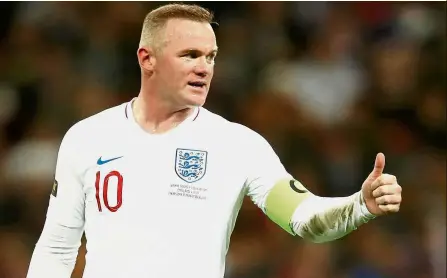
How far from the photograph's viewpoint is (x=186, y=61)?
3959 millimetres

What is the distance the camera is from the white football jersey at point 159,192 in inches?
151

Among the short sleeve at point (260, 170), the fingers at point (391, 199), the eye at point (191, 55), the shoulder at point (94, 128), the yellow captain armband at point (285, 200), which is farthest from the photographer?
the shoulder at point (94, 128)

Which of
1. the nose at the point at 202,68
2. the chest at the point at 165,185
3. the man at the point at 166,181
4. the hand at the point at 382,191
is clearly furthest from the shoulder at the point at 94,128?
the hand at the point at 382,191

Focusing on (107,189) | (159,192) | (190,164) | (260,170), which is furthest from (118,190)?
(260,170)

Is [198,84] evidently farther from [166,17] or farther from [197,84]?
[166,17]

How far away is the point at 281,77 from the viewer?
782 centimetres

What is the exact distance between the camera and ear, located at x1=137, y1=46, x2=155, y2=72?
413cm

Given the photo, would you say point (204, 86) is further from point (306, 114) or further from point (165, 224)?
point (306, 114)

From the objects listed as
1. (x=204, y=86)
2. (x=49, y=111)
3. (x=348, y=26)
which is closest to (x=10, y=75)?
(x=49, y=111)

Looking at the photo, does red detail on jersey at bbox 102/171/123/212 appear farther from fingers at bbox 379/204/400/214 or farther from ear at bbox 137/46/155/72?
fingers at bbox 379/204/400/214

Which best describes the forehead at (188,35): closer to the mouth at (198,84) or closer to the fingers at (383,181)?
the mouth at (198,84)

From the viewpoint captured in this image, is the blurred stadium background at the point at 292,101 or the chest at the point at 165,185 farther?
the blurred stadium background at the point at 292,101

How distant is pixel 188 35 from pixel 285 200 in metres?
0.85

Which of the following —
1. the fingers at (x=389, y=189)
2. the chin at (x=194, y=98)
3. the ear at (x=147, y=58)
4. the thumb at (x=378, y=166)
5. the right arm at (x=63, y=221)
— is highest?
the ear at (x=147, y=58)
